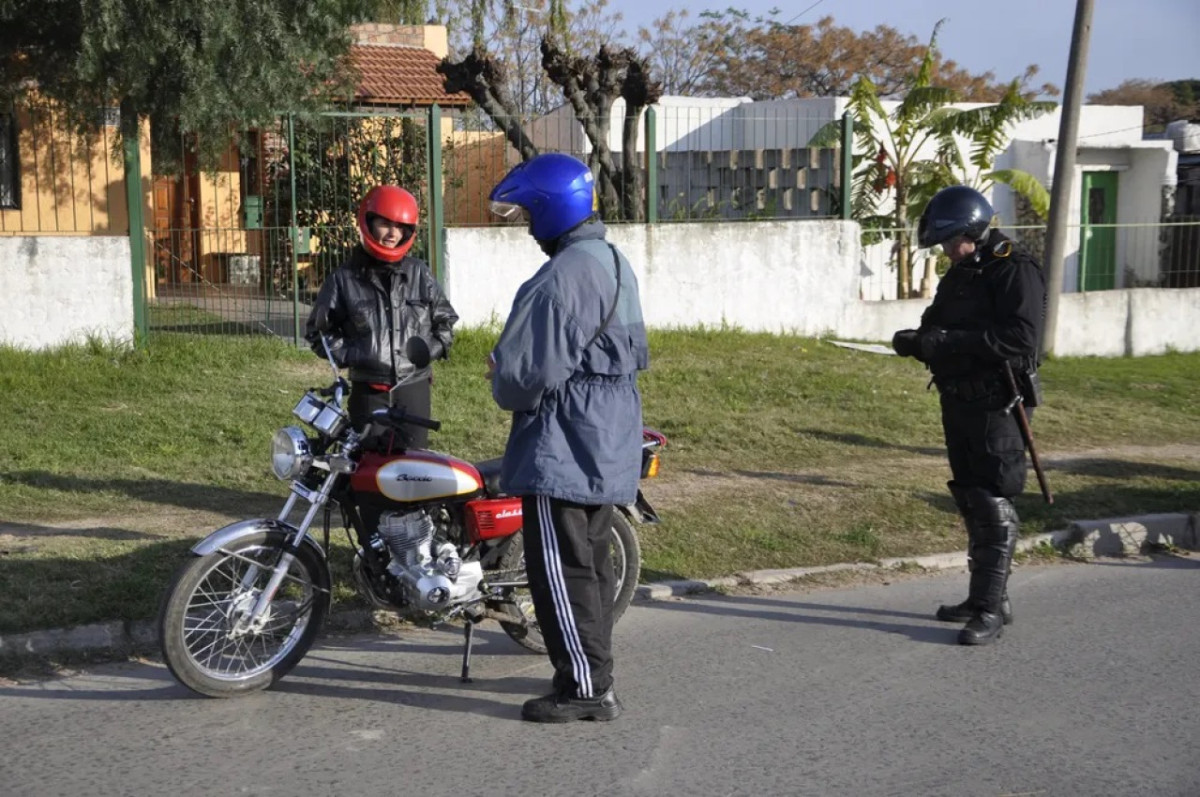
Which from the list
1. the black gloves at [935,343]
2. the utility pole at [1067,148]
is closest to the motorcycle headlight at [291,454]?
the black gloves at [935,343]

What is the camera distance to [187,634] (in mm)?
5090

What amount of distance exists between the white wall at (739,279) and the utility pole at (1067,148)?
266 centimetres

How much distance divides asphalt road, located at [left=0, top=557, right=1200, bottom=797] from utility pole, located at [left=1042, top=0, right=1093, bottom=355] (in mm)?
7319

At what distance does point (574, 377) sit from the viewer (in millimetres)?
4863

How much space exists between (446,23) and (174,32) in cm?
1482

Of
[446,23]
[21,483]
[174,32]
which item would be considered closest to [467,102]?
[446,23]

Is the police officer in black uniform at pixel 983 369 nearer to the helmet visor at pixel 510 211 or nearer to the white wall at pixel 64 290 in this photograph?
the helmet visor at pixel 510 211

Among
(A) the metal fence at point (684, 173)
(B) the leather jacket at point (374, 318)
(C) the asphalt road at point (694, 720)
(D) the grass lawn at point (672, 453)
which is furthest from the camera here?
(A) the metal fence at point (684, 173)

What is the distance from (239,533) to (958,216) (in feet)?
11.0

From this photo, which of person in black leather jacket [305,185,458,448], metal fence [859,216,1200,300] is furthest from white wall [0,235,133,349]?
metal fence [859,216,1200,300]

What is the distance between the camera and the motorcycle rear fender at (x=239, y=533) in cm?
498

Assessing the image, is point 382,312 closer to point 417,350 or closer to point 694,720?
point 417,350

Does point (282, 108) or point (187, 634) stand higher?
point (282, 108)

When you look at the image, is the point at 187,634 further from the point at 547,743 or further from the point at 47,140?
the point at 47,140
